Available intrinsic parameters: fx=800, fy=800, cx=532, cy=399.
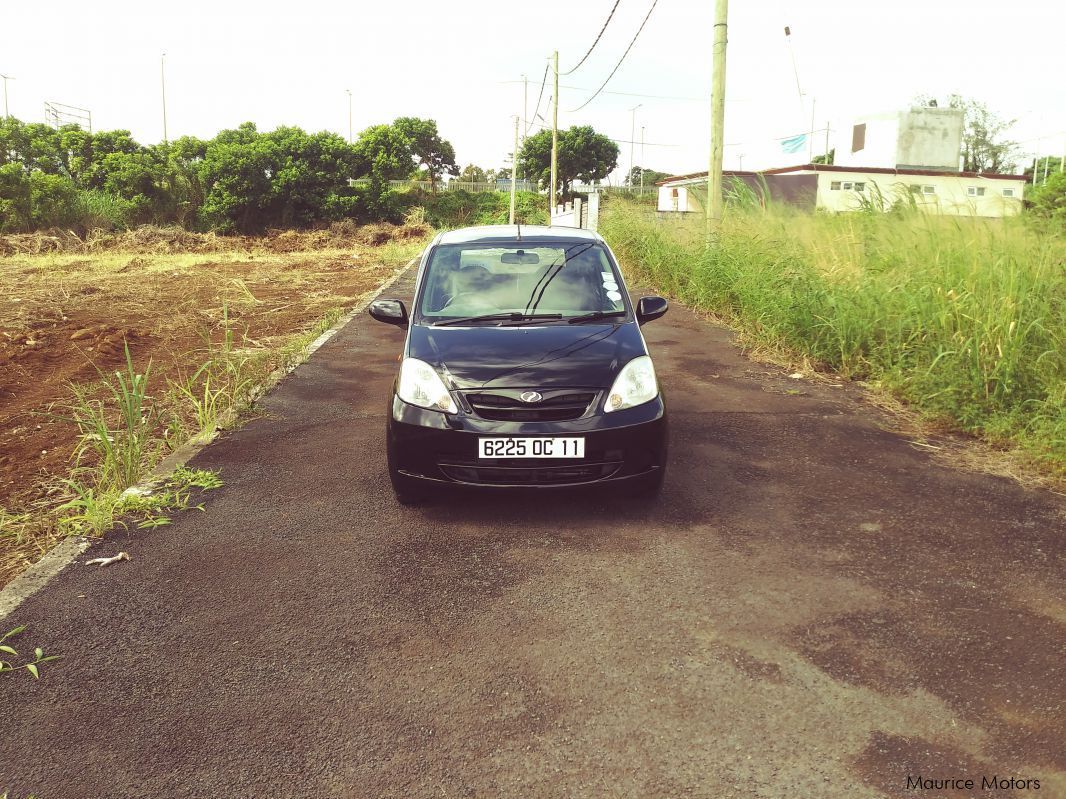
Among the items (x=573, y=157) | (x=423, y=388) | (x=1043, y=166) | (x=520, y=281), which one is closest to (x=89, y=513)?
(x=423, y=388)

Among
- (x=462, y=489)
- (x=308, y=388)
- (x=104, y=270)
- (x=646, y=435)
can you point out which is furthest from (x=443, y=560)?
(x=104, y=270)

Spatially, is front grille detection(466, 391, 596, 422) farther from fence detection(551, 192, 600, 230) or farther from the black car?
fence detection(551, 192, 600, 230)

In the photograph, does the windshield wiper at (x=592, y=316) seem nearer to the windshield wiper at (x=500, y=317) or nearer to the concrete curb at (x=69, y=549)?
the windshield wiper at (x=500, y=317)

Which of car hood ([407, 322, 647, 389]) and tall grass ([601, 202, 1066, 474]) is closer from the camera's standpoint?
car hood ([407, 322, 647, 389])

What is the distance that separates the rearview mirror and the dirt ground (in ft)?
9.41

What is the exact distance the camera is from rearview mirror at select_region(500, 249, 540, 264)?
226 inches

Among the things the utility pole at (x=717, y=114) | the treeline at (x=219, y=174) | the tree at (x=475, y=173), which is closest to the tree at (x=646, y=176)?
the tree at (x=475, y=173)

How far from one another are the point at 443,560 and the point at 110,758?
70.6 inches

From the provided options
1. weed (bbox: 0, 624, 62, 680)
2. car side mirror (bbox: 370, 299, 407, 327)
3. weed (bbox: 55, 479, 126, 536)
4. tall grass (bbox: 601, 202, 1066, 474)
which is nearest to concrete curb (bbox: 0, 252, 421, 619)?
weed (bbox: 55, 479, 126, 536)

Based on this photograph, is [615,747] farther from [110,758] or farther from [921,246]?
[921,246]

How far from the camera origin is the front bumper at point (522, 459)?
171 inches

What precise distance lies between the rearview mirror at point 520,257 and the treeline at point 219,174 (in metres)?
34.1

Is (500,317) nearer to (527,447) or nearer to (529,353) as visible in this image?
(529,353)

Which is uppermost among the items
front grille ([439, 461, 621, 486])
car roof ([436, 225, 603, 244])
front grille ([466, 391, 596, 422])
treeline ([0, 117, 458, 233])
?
treeline ([0, 117, 458, 233])
